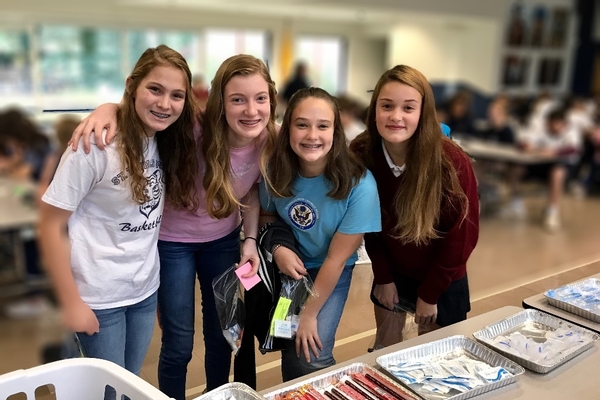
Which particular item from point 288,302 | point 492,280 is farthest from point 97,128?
point 492,280

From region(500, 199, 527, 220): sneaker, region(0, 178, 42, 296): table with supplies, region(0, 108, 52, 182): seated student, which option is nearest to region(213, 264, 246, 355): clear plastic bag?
region(0, 178, 42, 296): table with supplies

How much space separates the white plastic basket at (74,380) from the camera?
3.72 feet

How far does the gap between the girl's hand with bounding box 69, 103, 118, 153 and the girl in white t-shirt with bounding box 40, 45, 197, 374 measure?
0.02 m

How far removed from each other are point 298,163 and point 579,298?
967 millimetres

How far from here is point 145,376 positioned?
1874 millimetres

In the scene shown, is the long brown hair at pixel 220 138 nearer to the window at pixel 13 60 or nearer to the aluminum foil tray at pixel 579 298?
the aluminum foil tray at pixel 579 298

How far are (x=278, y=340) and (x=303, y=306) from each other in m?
0.14

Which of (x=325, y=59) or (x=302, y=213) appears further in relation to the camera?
(x=325, y=59)

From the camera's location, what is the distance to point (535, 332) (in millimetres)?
1571

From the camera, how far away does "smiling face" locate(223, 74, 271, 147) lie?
1.53 metres

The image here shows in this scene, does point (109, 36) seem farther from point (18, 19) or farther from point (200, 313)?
point (200, 313)

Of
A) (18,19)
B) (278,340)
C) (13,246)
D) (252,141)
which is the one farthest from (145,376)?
(18,19)

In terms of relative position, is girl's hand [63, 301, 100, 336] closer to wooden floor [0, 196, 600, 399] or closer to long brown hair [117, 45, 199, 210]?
long brown hair [117, 45, 199, 210]

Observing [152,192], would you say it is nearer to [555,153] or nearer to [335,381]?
[335,381]
